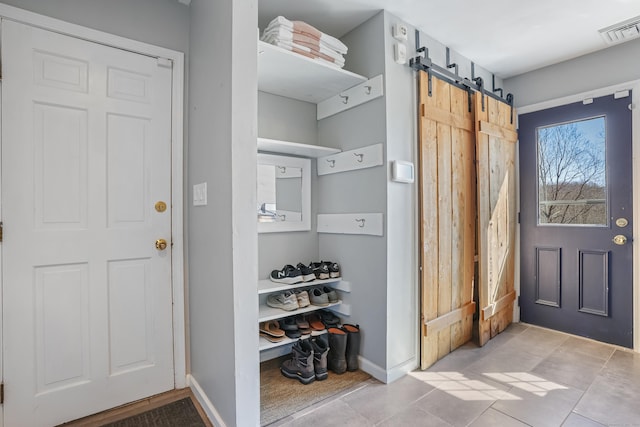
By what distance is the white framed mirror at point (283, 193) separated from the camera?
2.38m

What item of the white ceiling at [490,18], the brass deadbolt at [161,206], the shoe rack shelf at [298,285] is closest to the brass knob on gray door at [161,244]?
the brass deadbolt at [161,206]

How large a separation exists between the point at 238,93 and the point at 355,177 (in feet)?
3.54

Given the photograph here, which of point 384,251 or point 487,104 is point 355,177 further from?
point 487,104

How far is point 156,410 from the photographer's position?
69.3 inches

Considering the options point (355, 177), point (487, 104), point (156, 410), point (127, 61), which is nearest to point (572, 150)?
point (487, 104)

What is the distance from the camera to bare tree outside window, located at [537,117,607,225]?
2.69m

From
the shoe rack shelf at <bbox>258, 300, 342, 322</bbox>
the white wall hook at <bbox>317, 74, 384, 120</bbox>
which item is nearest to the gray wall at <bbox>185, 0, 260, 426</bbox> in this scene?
the shoe rack shelf at <bbox>258, 300, 342, 322</bbox>

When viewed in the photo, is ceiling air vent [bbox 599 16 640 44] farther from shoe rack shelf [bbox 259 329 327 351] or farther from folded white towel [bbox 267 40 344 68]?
shoe rack shelf [bbox 259 329 327 351]

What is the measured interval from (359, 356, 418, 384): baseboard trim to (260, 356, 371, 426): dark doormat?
0.15 feet

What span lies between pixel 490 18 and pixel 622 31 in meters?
1.05

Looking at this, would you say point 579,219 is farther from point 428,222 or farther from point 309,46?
point 309,46

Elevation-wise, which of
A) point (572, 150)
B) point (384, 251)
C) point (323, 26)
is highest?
point (323, 26)

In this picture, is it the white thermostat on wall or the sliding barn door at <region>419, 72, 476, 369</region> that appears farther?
the sliding barn door at <region>419, 72, 476, 369</region>

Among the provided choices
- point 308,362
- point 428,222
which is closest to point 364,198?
point 428,222
